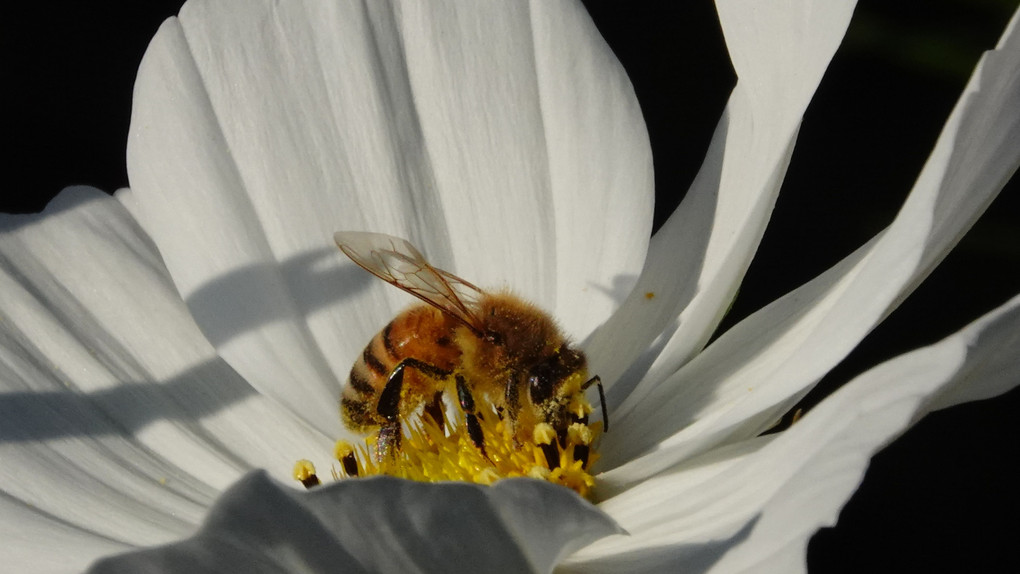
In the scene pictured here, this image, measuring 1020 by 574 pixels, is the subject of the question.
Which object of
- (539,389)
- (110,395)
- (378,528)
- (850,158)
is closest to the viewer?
(378,528)

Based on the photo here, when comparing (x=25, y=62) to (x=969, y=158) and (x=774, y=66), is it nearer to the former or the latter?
(x=774, y=66)

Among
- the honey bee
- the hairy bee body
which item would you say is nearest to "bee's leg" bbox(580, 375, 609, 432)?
the honey bee

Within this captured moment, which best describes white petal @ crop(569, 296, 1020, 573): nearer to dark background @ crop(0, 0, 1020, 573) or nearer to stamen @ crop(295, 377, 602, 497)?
stamen @ crop(295, 377, 602, 497)

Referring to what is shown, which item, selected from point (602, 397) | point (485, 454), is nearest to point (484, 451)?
point (485, 454)

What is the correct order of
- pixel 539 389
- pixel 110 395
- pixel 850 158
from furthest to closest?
pixel 850 158
pixel 110 395
pixel 539 389

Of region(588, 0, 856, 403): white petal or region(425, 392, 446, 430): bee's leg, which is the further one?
region(425, 392, 446, 430): bee's leg

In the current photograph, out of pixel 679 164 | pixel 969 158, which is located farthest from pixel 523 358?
pixel 679 164

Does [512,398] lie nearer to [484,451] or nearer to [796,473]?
[484,451]
